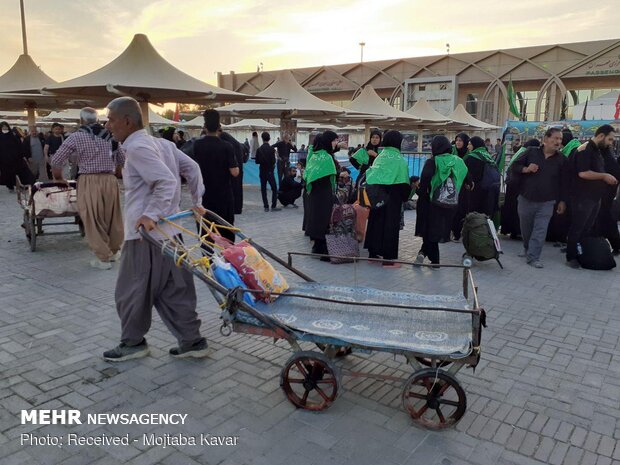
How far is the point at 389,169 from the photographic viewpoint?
6383 millimetres

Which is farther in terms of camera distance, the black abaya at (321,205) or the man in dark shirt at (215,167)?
the black abaya at (321,205)

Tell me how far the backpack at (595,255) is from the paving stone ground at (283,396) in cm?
124

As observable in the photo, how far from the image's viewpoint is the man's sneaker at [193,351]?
12.3ft

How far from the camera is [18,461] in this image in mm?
2572

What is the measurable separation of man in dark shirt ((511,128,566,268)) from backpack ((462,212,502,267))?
2.04ft

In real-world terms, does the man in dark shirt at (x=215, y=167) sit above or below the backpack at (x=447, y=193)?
above

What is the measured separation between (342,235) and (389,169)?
1.23 meters

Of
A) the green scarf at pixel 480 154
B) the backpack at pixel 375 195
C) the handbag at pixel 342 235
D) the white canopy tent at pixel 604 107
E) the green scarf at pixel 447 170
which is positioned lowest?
the handbag at pixel 342 235

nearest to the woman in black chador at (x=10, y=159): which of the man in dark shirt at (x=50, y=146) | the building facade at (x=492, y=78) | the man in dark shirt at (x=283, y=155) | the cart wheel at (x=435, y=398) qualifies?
the man in dark shirt at (x=50, y=146)

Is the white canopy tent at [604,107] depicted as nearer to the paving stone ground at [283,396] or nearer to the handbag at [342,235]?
the handbag at [342,235]

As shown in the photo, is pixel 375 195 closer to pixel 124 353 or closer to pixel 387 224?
pixel 387 224

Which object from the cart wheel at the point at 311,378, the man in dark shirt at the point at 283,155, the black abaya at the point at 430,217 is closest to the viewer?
the cart wheel at the point at 311,378

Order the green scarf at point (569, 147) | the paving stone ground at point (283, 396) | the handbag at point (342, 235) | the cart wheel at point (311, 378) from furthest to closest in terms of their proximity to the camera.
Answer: the green scarf at point (569, 147) < the handbag at point (342, 235) < the cart wheel at point (311, 378) < the paving stone ground at point (283, 396)
